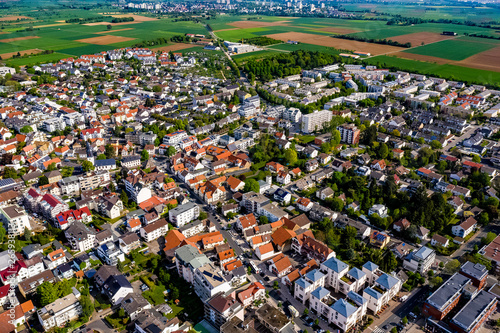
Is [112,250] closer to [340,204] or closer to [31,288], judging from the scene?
[31,288]

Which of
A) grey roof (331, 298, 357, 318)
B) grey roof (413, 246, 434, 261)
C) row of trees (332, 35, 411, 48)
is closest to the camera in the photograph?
grey roof (331, 298, 357, 318)

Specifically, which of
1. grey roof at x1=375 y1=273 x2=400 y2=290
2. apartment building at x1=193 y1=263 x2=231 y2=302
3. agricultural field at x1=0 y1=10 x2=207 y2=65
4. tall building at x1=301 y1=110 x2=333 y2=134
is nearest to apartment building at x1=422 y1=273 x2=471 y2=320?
grey roof at x1=375 y1=273 x2=400 y2=290

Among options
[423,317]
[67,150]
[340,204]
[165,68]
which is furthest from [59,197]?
[165,68]

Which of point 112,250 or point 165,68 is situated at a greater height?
point 165,68

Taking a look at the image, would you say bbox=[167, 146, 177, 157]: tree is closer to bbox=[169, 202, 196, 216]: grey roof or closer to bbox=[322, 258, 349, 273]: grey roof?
bbox=[169, 202, 196, 216]: grey roof

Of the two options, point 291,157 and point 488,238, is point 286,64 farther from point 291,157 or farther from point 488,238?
point 488,238

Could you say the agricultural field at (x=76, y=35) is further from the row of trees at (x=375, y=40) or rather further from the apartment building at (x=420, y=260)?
the apartment building at (x=420, y=260)

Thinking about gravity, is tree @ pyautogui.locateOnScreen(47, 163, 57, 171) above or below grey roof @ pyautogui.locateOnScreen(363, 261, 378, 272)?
above

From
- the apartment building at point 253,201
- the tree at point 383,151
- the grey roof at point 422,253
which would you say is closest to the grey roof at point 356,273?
the grey roof at point 422,253
